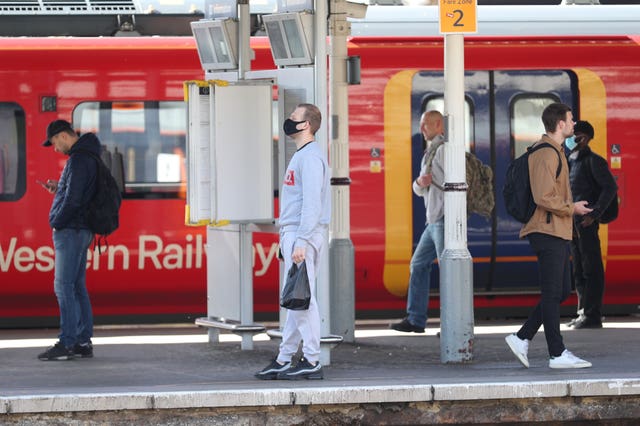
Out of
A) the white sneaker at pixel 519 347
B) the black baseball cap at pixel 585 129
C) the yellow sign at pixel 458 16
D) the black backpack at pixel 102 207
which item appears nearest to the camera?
the white sneaker at pixel 519 347

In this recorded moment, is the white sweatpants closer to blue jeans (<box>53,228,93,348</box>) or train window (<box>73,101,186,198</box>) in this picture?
blue jeans (<box>53,228,93,348</box>)

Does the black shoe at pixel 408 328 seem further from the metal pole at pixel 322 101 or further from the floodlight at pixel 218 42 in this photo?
the floodlight at pixel 218 42

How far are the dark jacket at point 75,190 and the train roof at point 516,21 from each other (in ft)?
13.7

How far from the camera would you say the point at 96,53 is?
13578 mm

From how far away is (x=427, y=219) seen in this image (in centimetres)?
1225

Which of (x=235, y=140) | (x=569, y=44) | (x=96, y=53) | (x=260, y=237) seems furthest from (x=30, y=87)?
(x=569, y=44)

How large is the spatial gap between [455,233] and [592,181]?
9.02 feet

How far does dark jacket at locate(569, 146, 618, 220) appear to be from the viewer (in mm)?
12234

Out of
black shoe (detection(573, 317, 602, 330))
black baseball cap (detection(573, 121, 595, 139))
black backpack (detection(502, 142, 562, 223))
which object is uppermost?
black baseball cap (detection(573, 121, 595, 139))

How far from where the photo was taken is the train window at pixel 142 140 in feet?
44.4

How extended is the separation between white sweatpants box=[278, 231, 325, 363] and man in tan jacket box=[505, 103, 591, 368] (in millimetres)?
1409

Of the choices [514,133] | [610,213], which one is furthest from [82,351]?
[514,133]

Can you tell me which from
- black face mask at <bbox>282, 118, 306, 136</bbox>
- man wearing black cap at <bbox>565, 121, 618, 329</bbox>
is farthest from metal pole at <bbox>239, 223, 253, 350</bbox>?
man wearing black cap at <bbox>565, 121, 618, 329</bbox>

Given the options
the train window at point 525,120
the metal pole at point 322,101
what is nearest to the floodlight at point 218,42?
the metal pole at point 322,101
